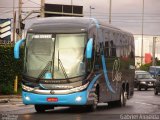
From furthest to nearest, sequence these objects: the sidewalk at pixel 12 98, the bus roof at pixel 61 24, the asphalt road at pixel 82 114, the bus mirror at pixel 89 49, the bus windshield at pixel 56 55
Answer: the sidewalk at pixel 12 98
the bus roof at pixel 61 24
the bus windshield at pixel 56 55
the bus mirror at pixel 89 49
the asphalt road at pixel 82 114

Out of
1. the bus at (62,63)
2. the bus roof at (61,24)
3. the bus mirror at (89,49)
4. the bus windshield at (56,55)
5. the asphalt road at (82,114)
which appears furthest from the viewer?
the bus roof at (61,24)

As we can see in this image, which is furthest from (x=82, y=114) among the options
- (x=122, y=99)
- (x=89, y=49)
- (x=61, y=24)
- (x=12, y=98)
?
(x=12, y=98)

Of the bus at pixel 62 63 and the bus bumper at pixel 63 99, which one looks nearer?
the bus bumper at pixel 63 99

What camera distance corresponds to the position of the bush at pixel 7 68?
3738 cm

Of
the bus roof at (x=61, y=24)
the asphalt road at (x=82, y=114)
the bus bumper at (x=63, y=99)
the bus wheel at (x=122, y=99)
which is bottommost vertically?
the bus wheel at (x=122, y=99)

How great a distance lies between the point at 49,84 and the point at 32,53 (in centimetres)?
140

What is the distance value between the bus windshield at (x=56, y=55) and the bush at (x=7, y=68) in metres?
16.0

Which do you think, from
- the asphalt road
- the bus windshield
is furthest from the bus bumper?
the bus windshield

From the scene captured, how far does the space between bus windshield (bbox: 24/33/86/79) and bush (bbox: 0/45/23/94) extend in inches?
630

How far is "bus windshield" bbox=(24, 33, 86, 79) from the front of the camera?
2097 cm

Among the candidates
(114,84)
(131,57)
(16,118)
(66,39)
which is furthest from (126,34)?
(16,118)

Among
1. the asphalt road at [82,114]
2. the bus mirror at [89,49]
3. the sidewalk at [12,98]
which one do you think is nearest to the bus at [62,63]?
the bus mirror at [89,49]

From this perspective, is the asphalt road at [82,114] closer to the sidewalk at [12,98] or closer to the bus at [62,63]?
the bus at [62,63]

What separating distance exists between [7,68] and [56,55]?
56.2 ft
